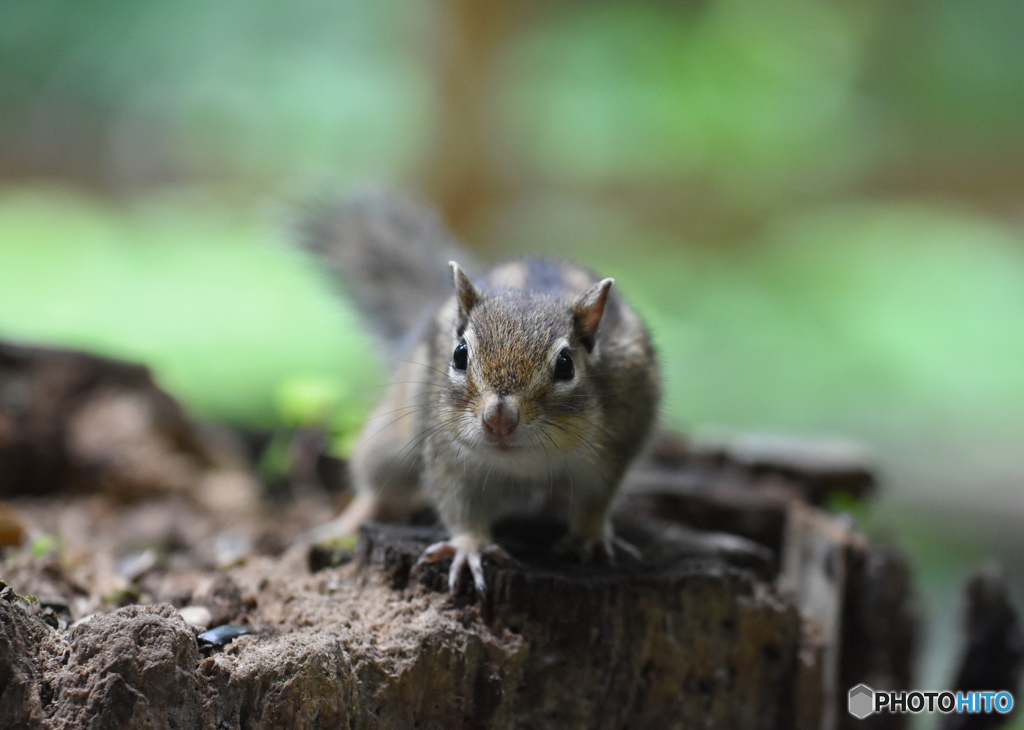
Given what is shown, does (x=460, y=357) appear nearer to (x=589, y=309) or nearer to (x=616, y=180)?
(x=589, y=309)

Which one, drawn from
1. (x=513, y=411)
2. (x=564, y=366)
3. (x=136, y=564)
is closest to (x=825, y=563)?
(x=564, y=366)

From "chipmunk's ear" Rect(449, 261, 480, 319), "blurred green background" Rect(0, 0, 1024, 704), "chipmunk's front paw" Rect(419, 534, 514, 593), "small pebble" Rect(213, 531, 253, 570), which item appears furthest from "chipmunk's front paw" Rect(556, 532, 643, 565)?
"blurred green background" Rect(0, 0, 1024, 704)

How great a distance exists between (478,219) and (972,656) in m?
5.21

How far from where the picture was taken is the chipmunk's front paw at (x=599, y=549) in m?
2.12

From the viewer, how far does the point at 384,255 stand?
3.11 meters

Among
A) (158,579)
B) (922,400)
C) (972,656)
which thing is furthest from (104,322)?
(922,400)

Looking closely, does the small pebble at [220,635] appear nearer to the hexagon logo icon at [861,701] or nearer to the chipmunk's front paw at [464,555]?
the chipmunk's front paw at [464,555]

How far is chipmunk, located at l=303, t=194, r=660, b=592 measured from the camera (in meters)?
1.88

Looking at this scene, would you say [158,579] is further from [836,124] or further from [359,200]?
[836,124]

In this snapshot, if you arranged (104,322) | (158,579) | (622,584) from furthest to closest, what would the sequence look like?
(104,322) → (158,579) → (622,584)

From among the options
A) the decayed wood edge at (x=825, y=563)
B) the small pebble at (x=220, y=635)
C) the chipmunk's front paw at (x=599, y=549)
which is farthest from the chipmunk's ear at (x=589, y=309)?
the small pebble at (x=220, y=635)

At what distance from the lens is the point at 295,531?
10.2 feet

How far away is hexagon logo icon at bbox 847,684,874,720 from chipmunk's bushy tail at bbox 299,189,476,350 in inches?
72.3

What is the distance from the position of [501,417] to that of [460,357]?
11.0 inches
